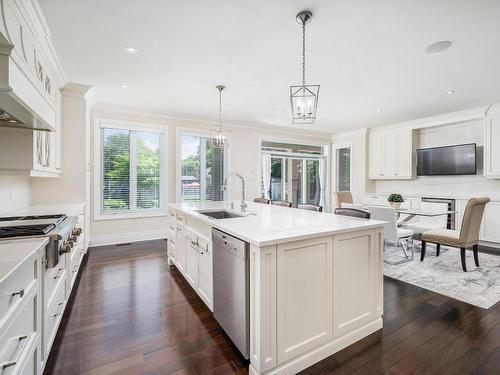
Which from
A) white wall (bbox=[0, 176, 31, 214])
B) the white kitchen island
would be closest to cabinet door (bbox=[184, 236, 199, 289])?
the white kitchen island

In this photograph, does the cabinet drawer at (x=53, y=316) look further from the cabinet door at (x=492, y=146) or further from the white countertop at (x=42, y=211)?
the cabinet door at (x=492, y=146)

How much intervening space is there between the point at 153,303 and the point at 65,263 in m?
0.87

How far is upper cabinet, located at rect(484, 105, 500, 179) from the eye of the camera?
4434mm

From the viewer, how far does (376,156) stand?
6.42 m

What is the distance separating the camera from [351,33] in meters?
2.37

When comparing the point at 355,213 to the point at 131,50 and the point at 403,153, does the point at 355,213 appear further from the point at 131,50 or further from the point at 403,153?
the point at 403,153

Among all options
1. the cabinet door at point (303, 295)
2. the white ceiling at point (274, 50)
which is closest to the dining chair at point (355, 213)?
the cabinet door at point (303, 295)

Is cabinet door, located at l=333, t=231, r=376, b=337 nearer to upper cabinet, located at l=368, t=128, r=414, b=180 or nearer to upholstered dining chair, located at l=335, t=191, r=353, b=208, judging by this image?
upholstered dining chair, located at l=335, t=191, r=353, b=208

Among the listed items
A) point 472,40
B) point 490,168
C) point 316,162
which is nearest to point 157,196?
point 316,162

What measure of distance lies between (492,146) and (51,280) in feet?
21.3

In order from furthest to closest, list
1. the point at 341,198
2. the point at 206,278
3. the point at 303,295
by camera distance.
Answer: the point at 341,198 → the point at 206,278 → the point at 303,295

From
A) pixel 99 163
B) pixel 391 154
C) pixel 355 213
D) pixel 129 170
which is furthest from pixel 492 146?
pixel 99 163

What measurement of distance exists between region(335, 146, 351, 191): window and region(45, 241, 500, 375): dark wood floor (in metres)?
→ 4.64

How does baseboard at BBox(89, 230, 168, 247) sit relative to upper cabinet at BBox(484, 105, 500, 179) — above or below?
below
